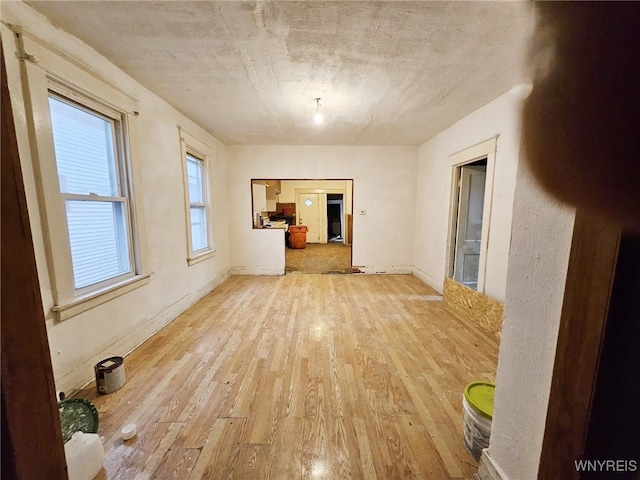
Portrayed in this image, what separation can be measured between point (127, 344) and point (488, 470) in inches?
104

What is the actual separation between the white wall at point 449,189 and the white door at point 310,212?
5.04m

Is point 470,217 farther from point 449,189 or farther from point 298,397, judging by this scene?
point 298,397

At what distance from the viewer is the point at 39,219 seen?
1532mm

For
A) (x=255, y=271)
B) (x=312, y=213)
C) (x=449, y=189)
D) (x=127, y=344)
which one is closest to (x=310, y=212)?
(x=312, y=213)

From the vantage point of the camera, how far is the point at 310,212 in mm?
9469

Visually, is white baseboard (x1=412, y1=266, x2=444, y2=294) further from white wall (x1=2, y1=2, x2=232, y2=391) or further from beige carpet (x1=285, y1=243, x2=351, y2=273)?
white wall (x1=2, y1=2, x2=232, y2=391)

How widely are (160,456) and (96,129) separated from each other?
2.31 meters

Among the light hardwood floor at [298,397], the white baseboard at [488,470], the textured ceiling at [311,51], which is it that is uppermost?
the textured ceiling at [311,51]

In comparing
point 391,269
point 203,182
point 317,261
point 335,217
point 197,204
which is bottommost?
point 317,261

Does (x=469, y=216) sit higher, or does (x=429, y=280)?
(x=469, y=216)

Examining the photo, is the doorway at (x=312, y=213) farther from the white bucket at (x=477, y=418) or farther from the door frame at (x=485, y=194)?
the white bucket at (x=477, y=418)

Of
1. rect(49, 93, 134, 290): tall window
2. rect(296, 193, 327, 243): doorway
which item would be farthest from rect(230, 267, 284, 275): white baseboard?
rect(296, 193, 327, 243): doorway

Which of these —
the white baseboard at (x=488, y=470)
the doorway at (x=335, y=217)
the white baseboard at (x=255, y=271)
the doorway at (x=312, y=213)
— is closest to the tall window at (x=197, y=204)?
the white baseboard at (x=255, y=271)

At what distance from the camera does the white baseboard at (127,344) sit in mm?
1721
